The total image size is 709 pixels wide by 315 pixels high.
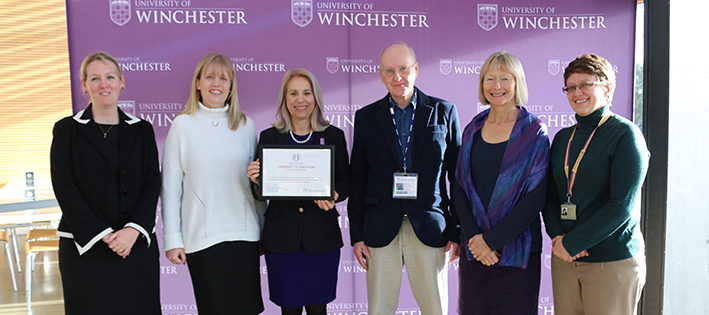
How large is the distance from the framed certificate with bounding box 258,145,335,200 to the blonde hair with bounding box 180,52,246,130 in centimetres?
28

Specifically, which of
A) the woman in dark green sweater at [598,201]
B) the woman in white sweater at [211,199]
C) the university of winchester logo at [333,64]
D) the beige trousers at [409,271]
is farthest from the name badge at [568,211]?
the university of winchester logo at [333,64]

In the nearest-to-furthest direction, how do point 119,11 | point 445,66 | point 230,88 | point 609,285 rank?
point 609,285 → point 230,88 → point 119,11 → point 445,66

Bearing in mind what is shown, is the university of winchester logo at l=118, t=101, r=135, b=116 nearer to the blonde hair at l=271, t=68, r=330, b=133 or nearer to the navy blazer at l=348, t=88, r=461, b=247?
the blonde hair at l=271, t=68, r=330, b=133

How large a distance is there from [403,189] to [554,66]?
214cm

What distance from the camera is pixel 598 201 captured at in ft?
6.28

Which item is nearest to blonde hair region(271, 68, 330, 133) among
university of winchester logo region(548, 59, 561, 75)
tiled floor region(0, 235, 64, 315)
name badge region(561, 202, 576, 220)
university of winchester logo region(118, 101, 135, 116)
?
name badge region(561, 202, 576, 220)

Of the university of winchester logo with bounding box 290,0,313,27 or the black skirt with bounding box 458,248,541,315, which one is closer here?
the black skirt with bounding box 458,248,541,315

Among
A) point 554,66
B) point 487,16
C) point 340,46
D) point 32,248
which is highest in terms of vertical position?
point 487,16

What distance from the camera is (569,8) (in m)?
3.44

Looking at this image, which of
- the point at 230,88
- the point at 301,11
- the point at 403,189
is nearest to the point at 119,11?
the point at 301,11

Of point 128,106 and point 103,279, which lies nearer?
point 103,279

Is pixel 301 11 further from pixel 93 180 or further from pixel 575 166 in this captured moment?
pixel 575 166

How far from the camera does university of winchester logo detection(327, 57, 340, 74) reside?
3340mm

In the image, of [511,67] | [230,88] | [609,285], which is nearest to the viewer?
[609,285]
